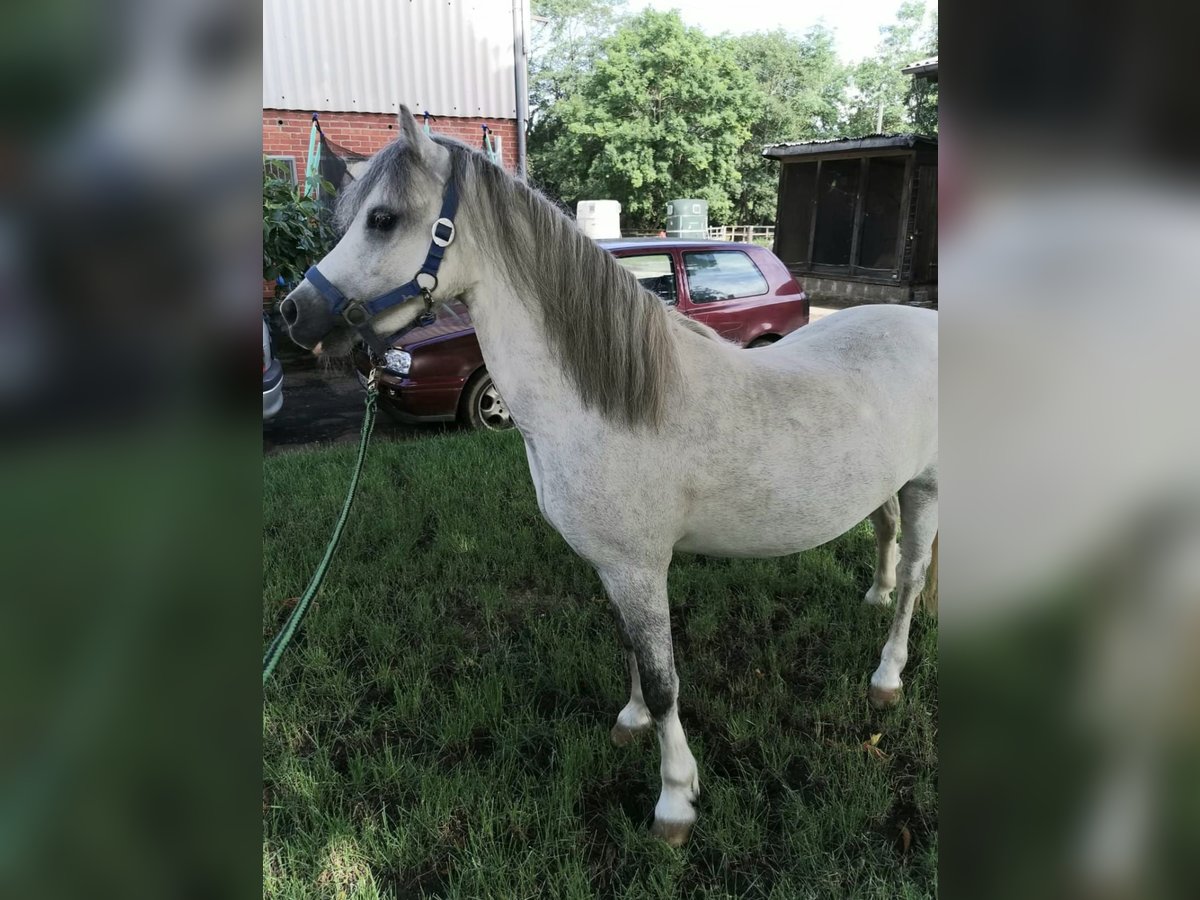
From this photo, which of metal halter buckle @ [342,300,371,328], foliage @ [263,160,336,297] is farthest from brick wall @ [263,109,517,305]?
metal halter buckle @ [342,300,371,328]

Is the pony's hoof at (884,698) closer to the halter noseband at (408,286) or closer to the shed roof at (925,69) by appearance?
the halter noseband at (408,286)

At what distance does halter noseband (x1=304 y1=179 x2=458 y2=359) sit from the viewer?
1.64 m

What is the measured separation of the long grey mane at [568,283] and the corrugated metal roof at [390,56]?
828 centimetres

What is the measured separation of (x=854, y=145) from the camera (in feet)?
41.8

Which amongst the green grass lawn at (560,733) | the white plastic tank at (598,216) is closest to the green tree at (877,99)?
the white plastic tank at (598,216)

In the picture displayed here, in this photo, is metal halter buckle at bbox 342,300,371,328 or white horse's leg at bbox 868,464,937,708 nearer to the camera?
metal halter buckle at bbox 342,300,371,328

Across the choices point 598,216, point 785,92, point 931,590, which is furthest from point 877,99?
point 931,590

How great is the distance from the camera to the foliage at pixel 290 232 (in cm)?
307

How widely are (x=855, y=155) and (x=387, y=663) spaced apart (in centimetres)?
1324

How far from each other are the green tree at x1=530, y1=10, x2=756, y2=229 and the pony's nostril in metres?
25.2

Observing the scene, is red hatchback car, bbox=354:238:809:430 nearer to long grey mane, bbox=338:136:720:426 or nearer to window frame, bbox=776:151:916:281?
long grey mane, bbox=338:136:720:426
